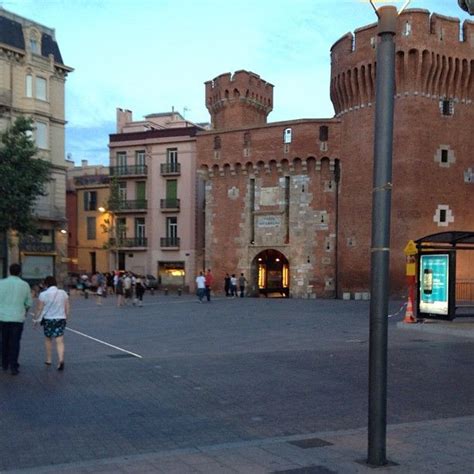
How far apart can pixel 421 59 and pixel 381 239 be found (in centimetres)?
3318

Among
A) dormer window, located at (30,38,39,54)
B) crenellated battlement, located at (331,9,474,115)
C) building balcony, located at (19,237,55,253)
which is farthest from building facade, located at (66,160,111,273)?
crenellated battlement, located at (331,9,474,115)

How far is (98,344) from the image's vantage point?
1455 cm

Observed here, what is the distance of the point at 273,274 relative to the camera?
148ft

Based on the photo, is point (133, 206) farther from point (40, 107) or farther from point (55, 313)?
point (55, 313)

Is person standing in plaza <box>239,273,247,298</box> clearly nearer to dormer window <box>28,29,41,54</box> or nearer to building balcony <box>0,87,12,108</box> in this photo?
building balcony <box>0,87,12,108</box>

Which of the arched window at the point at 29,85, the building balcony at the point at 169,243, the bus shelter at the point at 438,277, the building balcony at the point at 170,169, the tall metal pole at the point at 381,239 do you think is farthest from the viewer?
the building balcony at the point at 170,169

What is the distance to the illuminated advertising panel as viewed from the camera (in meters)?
18.3

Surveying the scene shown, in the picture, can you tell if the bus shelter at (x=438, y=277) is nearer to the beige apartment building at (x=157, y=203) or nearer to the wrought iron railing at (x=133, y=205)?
the beige apartment building at (x=157, y=203)

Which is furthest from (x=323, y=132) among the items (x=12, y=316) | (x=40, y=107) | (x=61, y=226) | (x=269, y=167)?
(x=12, y=316)

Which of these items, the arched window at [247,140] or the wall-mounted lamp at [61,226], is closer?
the arched window at [247,140]

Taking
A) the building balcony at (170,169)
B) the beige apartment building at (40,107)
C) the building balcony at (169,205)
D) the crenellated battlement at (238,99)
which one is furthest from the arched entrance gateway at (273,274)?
the beige apartment building at (40,107)

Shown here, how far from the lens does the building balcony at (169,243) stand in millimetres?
49125

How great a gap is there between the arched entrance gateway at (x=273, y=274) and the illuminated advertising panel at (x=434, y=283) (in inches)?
965

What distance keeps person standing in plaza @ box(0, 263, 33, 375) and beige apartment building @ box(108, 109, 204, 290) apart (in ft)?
124
